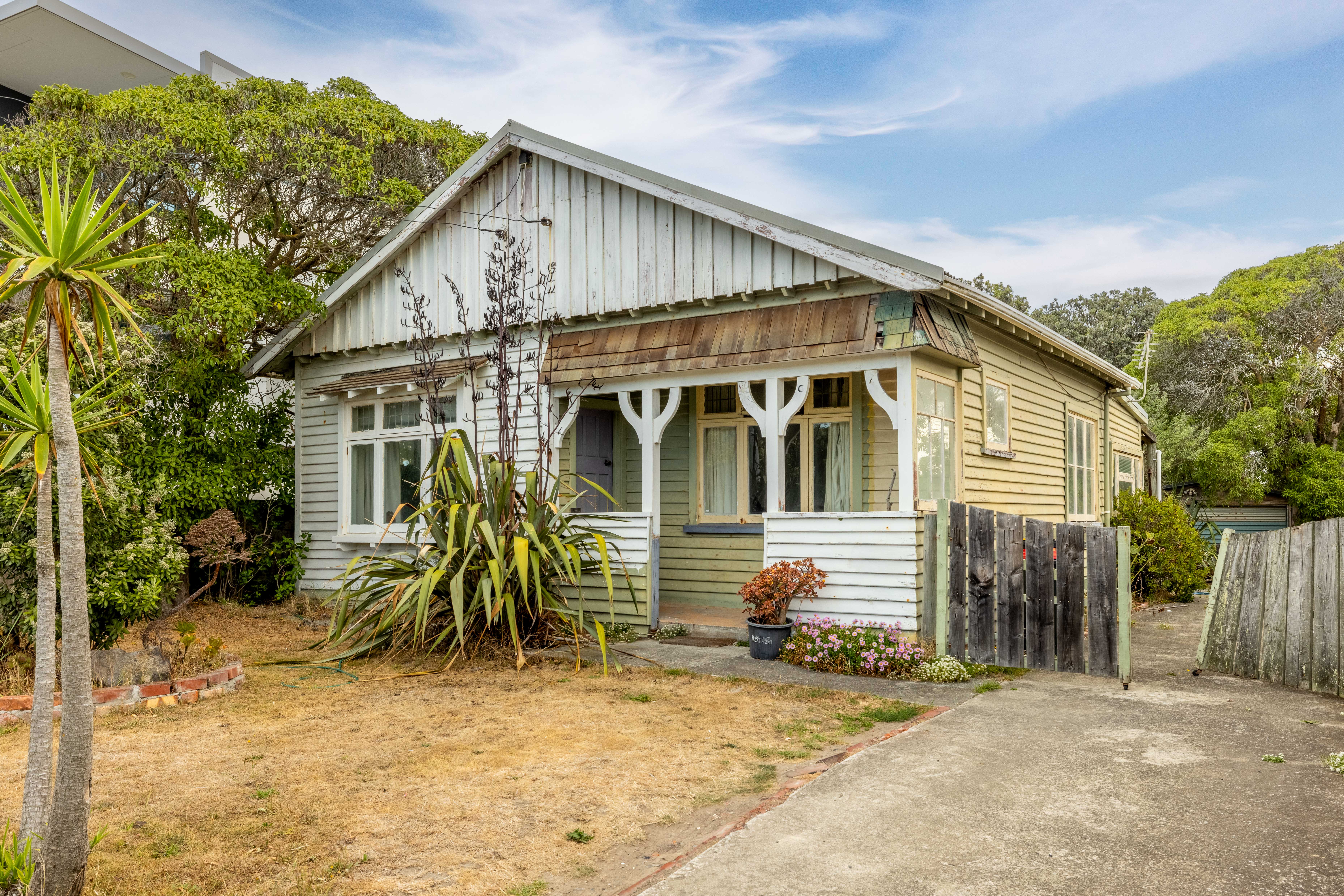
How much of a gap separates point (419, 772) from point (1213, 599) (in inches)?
240

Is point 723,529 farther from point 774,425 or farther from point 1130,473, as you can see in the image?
point 1130,473

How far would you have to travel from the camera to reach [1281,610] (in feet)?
21.3

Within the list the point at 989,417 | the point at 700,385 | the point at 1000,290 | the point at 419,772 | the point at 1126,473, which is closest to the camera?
the point at 419,772

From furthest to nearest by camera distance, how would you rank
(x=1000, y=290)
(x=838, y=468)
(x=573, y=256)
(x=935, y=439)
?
(x=1000, y=290) → (x=838, y=468) → (x=573, y=256) → (x=935, y=439)

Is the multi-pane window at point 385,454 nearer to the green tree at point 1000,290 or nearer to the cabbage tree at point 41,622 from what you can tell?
the cabbage tree at point 41,622

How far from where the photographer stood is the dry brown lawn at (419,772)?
331 centimetres

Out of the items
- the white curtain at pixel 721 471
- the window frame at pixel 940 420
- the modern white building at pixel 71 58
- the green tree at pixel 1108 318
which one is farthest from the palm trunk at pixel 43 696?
the green tree at pixel 1108 318

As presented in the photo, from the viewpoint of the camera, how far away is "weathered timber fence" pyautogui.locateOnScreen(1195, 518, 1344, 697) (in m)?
6.15

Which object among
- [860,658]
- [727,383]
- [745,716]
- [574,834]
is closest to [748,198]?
[727,383]

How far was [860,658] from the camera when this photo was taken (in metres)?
7.05

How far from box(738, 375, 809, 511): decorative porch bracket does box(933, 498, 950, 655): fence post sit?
154cm

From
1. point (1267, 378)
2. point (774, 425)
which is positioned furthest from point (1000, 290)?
point (774, 425)

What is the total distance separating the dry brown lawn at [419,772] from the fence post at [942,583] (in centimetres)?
127

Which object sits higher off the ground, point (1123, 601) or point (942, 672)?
point (1123, 601)
